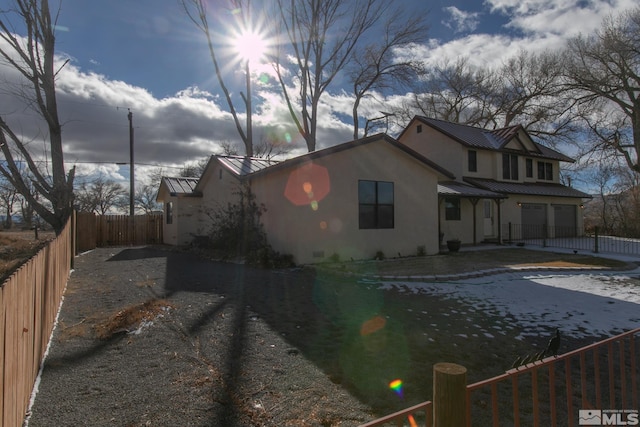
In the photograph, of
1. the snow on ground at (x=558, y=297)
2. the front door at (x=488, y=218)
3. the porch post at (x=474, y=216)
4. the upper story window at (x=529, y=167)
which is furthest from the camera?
the upper story window at (x=529, y=167)

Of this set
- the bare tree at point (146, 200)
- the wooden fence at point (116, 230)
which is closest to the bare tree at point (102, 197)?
the bare tree at point (146, 200)

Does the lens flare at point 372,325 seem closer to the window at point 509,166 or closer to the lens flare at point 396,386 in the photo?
the lens flare at point 396,386

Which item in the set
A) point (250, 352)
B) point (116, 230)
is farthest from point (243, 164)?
point (250, 352)

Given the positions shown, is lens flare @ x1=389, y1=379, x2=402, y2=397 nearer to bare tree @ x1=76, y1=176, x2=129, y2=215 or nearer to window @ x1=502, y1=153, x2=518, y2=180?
window @ x1=502, y1=153, x2=518, y2=180

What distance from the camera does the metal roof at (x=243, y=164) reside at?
1357 cm

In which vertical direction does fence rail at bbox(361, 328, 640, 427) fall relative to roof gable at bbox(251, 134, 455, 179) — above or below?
below

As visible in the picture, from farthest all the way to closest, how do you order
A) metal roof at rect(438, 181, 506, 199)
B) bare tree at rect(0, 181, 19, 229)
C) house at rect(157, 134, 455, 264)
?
bare tree at rect(0, 181, 19, 229), metal roof at rect(438, 181, 506, 199), house at rect(157, 134, 455, 264)

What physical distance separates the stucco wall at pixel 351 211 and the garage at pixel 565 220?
13634 millimetres

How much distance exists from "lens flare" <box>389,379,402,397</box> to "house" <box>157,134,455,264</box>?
7.62 m

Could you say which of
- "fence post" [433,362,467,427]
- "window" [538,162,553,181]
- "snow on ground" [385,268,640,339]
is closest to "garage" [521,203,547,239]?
"window" [538,162,553,181]

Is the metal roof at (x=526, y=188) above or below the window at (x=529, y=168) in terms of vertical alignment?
below

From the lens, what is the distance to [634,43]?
70.3ft

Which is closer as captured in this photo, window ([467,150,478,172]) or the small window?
the small window

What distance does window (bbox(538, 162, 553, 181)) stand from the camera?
2345 cm
